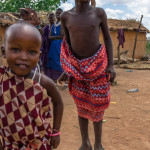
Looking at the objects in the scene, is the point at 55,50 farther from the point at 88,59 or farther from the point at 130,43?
the point at 130,43

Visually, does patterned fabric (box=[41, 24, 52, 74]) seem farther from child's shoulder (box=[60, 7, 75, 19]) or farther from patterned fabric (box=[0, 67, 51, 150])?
patterned fabric (box=[0, 67, 51, 150])

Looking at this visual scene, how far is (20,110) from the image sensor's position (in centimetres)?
122

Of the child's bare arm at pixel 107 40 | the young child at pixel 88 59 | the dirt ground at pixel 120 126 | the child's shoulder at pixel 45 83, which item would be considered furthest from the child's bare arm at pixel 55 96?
the dirt ground at pixel 120 126

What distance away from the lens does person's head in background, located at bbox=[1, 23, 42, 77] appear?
1.18m

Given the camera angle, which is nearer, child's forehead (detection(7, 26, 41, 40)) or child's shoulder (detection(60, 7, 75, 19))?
child's forehead (detection(7, 26, 41, 40))

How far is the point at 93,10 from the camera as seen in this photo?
87.4 inches

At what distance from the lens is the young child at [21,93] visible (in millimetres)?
1192

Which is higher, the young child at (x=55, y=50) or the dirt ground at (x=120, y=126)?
the young child at (x=55, y=50)

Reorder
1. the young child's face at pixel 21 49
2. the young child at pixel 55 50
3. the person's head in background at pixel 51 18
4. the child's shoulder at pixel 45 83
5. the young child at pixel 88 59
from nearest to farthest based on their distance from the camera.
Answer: the young child's face at pixel 21 49
the child's shoulder at pixel 45 83
the young child at pixel 88 59
the young child at pixel 55 50
the person's head in background at pixel 51 18

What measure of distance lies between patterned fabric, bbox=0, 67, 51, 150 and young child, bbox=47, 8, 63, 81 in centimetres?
397

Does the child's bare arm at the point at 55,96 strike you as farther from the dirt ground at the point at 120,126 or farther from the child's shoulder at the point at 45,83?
the dirt ground at the point at 120,126

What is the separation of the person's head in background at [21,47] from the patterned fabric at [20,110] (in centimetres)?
6

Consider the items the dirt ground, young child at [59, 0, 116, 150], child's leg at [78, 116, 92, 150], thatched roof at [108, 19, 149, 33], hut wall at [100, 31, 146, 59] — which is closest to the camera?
young child at [59, 0, 116, 150]

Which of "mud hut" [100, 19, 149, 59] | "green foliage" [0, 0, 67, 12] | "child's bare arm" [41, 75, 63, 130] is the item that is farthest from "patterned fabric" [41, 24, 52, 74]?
"green foliage" [0, 0, 67, 12]
